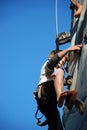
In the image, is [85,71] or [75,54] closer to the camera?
[85,71]

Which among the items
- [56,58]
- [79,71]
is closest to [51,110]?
[79,71]

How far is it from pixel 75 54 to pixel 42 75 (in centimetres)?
95

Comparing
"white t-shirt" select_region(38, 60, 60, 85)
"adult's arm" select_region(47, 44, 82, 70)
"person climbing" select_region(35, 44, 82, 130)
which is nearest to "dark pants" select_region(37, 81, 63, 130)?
"person climbing" select_region(35, 44, 82, 130)

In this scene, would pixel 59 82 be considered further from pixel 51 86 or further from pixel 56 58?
pixel 56 58

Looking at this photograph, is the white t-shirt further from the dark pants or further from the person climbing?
the dark pants

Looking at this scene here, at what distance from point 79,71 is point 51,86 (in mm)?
668

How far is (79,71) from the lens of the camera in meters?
6.83

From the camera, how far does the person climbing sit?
6.35 metres

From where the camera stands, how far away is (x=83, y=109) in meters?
5.85

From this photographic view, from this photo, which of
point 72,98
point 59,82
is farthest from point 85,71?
point 72,98

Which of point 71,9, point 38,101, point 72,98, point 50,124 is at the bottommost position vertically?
point 50,124

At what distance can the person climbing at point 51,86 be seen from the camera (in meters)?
6.35

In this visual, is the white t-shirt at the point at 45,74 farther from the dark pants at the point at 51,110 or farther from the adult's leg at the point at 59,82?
the adult's leg at the point at 59,82

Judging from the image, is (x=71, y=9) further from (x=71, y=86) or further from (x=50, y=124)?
(x=50, y=124)
